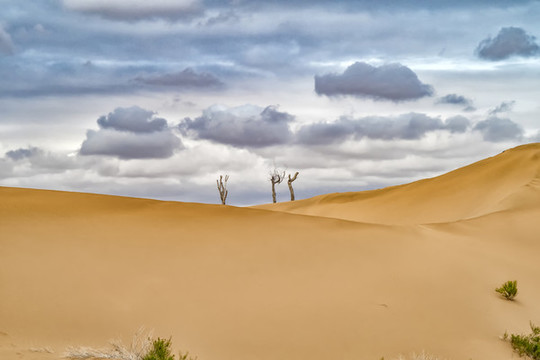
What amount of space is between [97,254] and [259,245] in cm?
322

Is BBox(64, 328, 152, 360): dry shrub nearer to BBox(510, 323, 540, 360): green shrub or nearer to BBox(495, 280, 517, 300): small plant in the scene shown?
BBox(510, 323, 540, 360): green shrub

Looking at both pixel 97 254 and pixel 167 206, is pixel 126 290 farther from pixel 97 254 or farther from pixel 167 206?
pixel 167 206

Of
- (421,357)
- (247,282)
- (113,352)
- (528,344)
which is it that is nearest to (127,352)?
(113,352)

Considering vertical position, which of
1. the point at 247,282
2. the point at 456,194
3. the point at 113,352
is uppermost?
the point at 456,194

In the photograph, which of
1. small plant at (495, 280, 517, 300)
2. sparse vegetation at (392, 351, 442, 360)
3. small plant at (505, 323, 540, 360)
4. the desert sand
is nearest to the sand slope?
the desert sand

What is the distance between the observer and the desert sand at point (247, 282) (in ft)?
27.0

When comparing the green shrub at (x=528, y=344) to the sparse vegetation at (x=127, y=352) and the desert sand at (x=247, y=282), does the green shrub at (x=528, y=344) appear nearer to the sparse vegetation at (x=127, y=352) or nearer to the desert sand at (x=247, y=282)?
the desert sand at (x=247, y=282)

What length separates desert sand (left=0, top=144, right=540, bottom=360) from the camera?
823cm

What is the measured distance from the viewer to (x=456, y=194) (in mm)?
27578

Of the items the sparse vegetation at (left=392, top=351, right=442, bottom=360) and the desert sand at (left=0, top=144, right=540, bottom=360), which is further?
the desert sand at (left=0, top=144, right=540, bottom=360)

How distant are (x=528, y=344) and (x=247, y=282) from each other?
465 cm

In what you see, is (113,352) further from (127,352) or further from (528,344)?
(528,344)

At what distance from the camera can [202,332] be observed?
823 cm

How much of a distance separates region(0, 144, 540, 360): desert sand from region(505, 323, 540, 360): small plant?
152 millimetres
